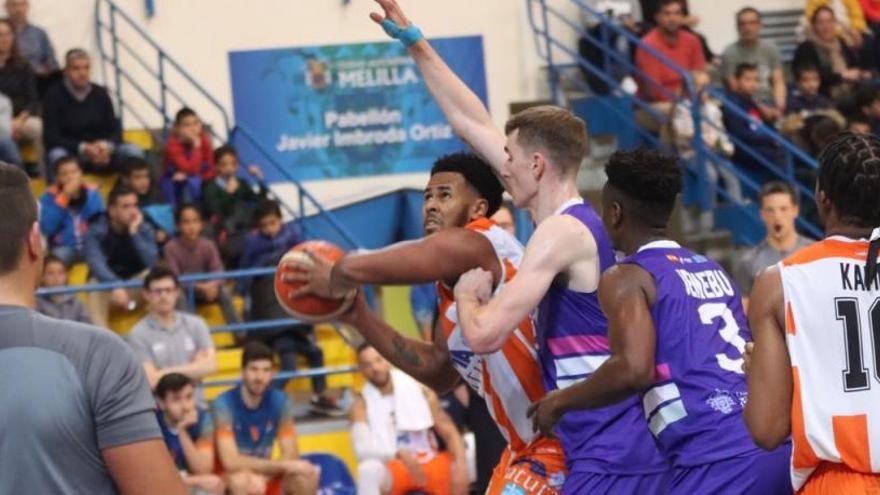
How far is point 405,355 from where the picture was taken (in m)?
6.18

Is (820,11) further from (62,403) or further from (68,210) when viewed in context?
(62,403)

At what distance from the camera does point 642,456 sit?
5.62 m

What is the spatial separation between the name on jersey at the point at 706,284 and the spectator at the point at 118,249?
25.3 feet

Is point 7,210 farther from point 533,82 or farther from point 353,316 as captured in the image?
point 533,82

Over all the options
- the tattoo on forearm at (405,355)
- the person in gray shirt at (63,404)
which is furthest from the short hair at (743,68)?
the person in gray shirt at (63,404)

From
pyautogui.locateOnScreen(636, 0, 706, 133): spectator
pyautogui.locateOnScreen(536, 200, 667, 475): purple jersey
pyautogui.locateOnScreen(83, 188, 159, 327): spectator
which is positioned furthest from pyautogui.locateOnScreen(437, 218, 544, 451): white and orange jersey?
pyautogui.locateOnScreen(636, 0, 706, 133): spectator

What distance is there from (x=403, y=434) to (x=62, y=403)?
7.39 metres

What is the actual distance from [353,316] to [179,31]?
33.6 ft

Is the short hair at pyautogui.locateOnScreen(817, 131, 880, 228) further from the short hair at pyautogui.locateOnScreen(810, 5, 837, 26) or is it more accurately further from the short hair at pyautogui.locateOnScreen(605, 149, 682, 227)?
the short hair at pyautogui.locateOnScreen(810, 5, 837, 26)

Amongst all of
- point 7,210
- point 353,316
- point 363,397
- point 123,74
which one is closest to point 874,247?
point 353,316

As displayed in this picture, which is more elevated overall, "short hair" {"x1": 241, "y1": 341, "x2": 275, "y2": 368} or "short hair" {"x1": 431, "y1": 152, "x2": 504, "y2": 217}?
"short hair" {"x1": 431, "y1": 152, "x2": 504, "y2": 217}

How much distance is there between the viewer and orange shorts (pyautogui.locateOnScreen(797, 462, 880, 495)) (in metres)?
4.66

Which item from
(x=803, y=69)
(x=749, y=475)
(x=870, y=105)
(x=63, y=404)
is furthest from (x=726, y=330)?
(x=803, y=69)

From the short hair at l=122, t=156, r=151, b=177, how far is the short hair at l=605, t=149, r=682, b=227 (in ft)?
27.0
